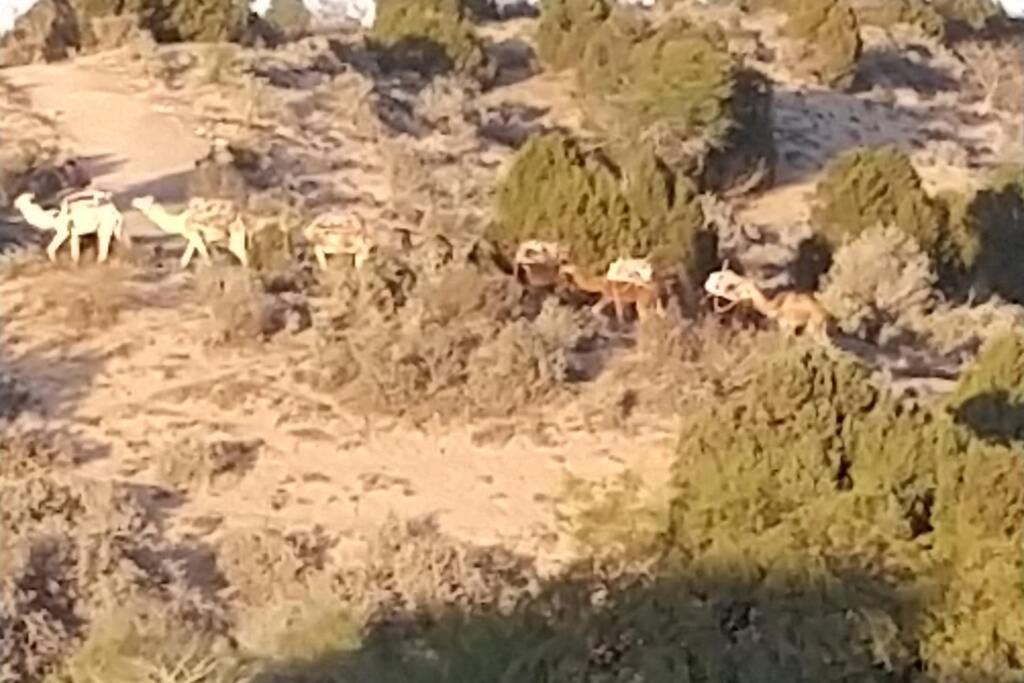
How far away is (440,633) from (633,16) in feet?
55.9

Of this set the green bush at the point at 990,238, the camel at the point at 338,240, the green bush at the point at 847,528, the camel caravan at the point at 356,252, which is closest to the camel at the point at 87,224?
the camel caravan at the point at 356,252

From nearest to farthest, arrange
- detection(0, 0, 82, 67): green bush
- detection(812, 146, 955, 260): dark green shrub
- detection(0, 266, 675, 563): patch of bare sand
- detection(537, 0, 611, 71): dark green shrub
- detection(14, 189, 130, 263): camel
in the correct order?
detection(0, 266, 675, 563): patch of bare sand, detection(14, 189, 130, 263): camel, detection(812, 146, 955, 260): dark green shrub, detection(0, 0, 82, 67): green bush, detection(537, 0, 611, 71): dark green shrub

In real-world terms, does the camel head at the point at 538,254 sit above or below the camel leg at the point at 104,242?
below

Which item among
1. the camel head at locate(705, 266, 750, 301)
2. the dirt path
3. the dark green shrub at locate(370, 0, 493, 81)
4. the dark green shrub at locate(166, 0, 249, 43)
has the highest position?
the camel head at locate(705, 266, 750, 301)

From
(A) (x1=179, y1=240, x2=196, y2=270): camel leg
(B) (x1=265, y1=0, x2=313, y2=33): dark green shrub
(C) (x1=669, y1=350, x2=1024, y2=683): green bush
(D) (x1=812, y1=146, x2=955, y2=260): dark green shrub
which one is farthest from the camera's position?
(B) (x1=265, y1=0, x2=313, y2=33): dark green shrub

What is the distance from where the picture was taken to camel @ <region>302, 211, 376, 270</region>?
15.6 meters

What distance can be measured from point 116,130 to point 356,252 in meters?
4.84

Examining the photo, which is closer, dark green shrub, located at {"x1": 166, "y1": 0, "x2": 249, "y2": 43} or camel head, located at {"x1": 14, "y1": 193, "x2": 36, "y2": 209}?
camel head, located at {"x1": 14, "y1": 193, "x2": 36, "y2": 209}

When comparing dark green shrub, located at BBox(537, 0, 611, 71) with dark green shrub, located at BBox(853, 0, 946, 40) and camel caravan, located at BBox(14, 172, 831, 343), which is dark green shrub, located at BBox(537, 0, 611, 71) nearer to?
dark green shrub, located at BBox(853, 0, 946, 40)

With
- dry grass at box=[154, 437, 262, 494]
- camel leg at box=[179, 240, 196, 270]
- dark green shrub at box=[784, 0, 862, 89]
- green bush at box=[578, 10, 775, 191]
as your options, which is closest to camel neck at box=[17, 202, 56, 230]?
camel leg at box=[179, 240, 196, 270]

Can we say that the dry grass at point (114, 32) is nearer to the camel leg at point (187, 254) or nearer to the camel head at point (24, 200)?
the camel head at point (24, 200)

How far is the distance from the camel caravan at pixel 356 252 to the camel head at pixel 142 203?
0.5 inches

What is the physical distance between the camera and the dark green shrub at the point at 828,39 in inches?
1049

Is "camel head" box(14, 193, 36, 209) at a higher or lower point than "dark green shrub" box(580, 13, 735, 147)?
higher
